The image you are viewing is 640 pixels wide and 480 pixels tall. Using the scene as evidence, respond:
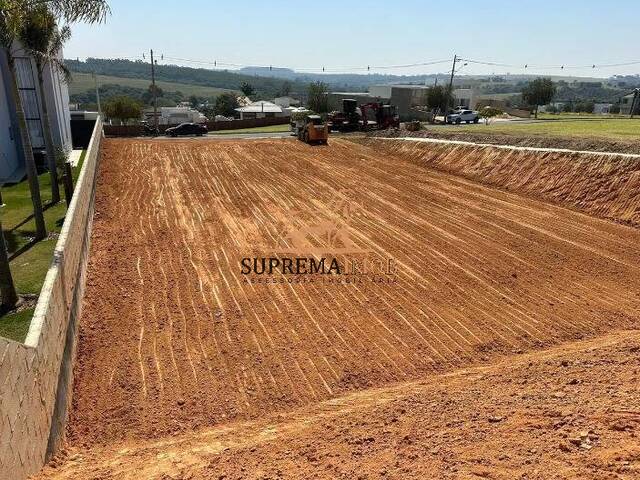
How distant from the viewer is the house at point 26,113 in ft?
84.6

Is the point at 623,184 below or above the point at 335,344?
above

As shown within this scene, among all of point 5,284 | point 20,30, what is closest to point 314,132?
point 20,30

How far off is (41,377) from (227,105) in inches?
4435

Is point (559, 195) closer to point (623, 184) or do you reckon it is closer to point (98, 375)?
point (623, 184)

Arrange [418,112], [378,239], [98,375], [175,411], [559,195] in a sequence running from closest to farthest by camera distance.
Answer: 1. [175,411]
2. [98,375]
3. [378,239]
4. [559,195]
5. [418,112]

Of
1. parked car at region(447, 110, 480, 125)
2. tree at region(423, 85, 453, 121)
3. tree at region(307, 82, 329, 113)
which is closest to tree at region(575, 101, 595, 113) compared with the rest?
tree at region(423, 85, 453, 121)

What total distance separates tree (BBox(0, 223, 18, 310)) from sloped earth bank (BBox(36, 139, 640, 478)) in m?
1.98

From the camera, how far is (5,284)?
11617 millimetres

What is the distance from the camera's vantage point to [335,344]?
866 cm

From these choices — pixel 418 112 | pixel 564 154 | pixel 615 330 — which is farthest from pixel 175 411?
pixel 418 112

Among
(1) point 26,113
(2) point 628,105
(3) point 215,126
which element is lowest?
(3) point 215,126

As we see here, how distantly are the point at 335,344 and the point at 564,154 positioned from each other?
16525 mm

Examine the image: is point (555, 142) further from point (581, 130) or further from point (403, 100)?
point (403, 100)

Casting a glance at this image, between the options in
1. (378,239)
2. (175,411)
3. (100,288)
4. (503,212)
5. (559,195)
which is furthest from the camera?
(559,195)
